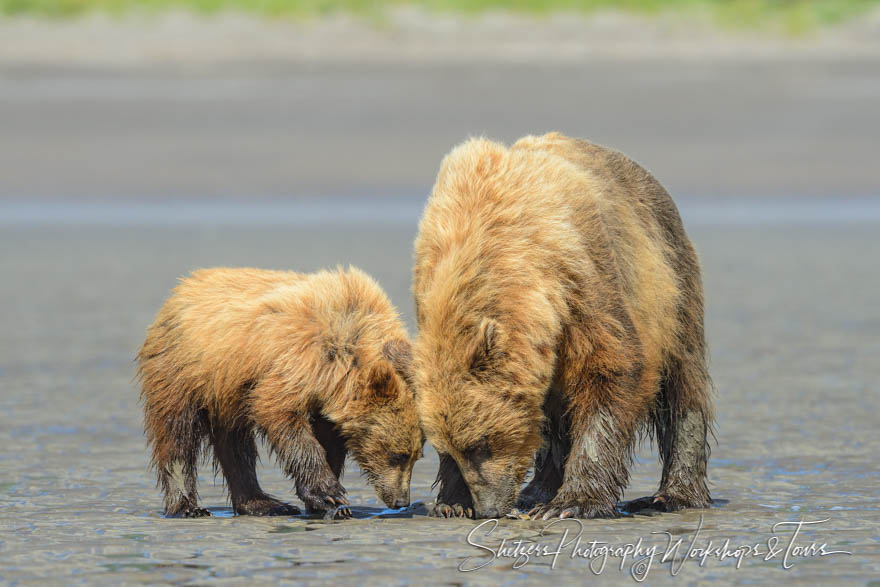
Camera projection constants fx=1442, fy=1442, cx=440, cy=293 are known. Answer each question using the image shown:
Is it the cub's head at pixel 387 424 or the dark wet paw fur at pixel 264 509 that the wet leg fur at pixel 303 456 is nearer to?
the cub's head at pixel 387 424

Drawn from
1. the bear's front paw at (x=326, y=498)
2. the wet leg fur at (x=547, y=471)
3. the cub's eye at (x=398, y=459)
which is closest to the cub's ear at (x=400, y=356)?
the cub's eye at (x=398, y=459)

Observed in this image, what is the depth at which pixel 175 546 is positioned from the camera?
20.5 ft

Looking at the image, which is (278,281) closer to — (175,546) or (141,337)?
(175,546)

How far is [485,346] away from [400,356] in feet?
2.04

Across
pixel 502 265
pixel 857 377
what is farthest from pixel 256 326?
pixel 857 377

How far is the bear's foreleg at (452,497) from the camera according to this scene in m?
6.82

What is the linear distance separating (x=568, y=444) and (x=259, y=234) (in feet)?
46.5

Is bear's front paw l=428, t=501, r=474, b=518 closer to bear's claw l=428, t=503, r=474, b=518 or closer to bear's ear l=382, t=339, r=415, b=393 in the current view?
bear's claw l=428, t=503, r=474, b=518

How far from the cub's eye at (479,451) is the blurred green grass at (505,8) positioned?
28.5 meters

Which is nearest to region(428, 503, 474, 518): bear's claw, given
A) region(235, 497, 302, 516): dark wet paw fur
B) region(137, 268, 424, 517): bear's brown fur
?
region(137, 268, 424, 517): bear's brown fur

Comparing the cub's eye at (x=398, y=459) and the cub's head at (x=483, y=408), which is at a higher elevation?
the cub's head at (x=483, y=408)

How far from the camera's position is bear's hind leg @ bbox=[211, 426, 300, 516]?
7.20m

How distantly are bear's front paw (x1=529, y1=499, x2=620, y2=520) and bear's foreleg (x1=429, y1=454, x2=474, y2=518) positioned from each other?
332mm

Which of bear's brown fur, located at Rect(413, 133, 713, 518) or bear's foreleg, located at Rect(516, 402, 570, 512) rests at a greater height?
bear's brown fur, located at Rect(413, 133, 713, 518)
